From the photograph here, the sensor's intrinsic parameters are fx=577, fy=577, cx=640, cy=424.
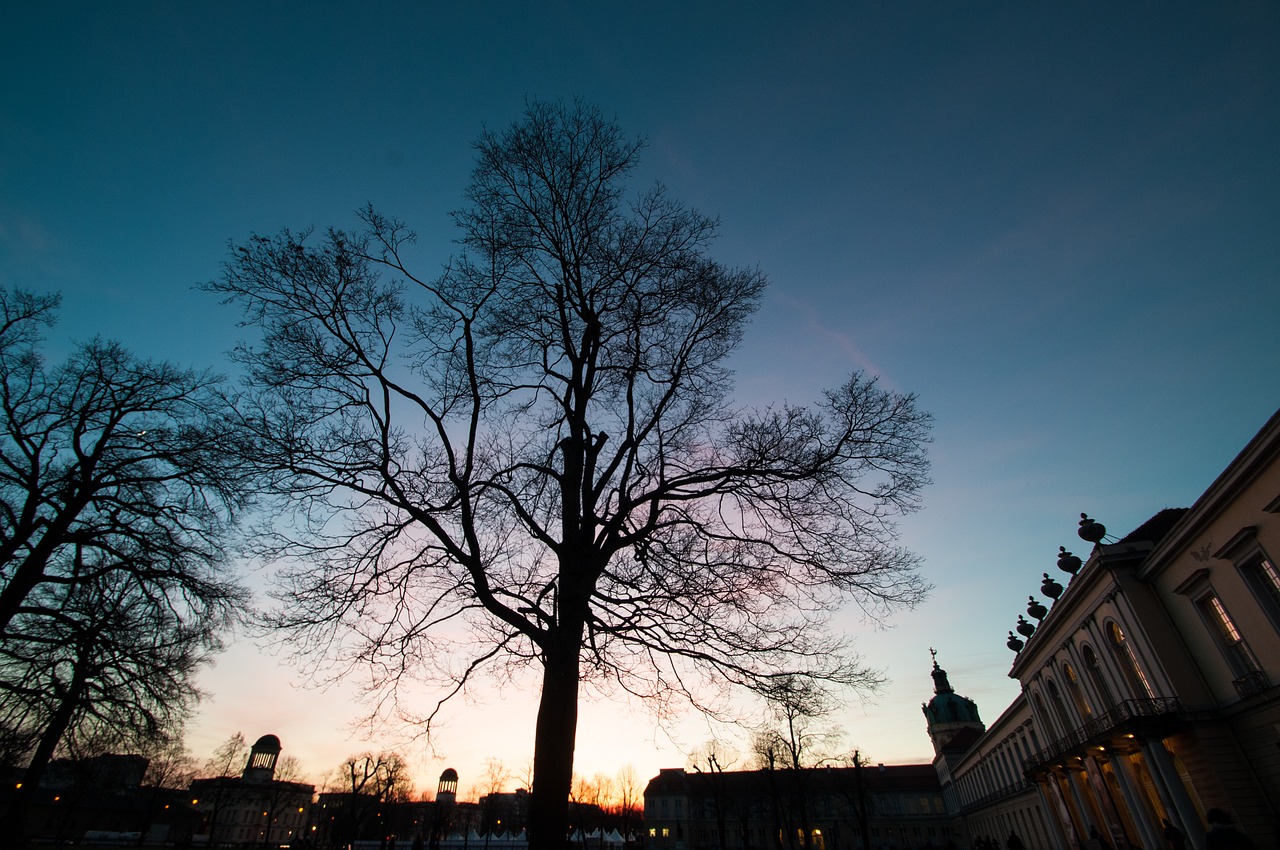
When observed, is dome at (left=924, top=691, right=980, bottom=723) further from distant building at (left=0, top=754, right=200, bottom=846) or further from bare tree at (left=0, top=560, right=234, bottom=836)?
bare tree at (left=0, top=560, right=234, bottom=836)

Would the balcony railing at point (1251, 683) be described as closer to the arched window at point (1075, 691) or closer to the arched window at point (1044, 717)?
the arched window at point (1075, 691)

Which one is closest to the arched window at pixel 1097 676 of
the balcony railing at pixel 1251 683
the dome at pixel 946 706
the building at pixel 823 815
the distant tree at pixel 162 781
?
the balcony railing at pixel 1251 683

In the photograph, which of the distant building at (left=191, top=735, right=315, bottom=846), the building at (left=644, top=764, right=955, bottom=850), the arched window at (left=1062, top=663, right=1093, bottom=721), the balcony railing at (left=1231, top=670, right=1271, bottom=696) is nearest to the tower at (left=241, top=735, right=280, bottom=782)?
the distant building at (left=191, top=735, right=315, bottom=846)

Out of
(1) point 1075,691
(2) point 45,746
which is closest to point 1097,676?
(1) point 1075,691

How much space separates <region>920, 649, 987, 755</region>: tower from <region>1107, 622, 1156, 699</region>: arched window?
66825mm

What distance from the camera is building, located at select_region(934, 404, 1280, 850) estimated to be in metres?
13.8

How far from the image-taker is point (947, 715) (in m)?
81.3

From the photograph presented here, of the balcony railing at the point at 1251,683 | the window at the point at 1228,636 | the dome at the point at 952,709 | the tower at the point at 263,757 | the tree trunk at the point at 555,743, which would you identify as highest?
the dome at the point at 952,709

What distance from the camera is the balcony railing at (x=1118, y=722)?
1703cm

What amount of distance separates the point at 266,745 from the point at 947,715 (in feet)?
316

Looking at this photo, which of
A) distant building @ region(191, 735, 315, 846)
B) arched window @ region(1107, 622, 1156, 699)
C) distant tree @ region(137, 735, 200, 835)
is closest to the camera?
arched window @ region(1107, 622, 1156, 699)

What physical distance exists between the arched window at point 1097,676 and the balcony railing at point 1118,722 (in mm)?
684

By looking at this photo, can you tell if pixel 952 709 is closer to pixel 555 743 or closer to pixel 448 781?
pixel 448 781

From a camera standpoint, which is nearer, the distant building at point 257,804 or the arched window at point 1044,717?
the arched window at point 1044,717
